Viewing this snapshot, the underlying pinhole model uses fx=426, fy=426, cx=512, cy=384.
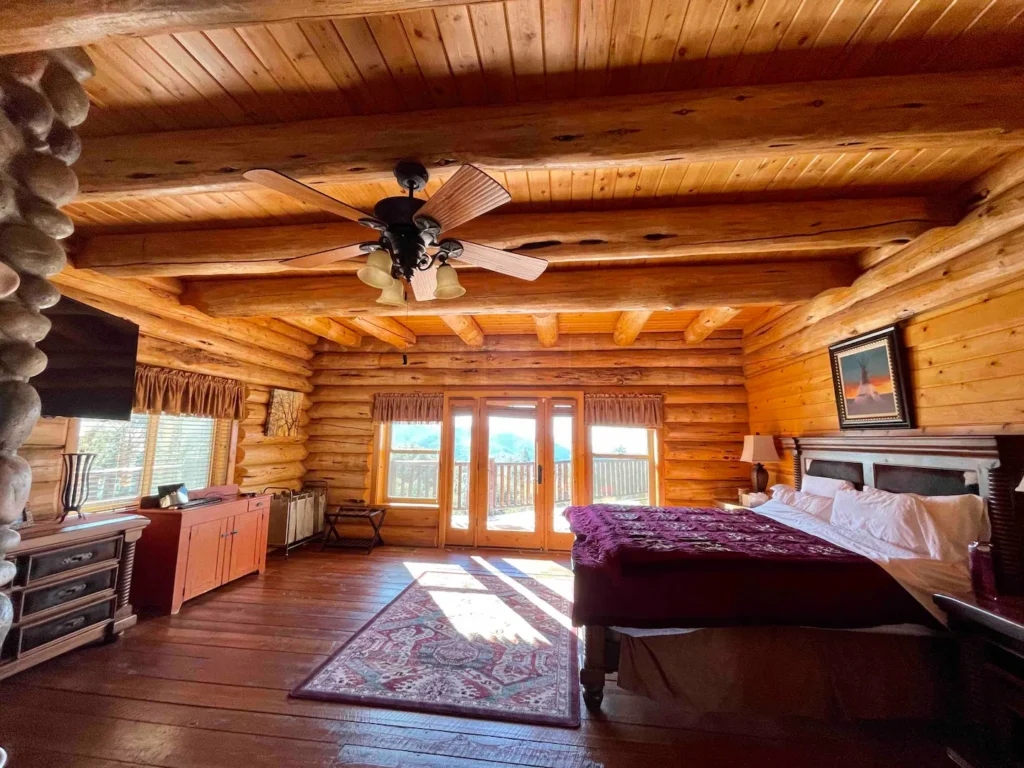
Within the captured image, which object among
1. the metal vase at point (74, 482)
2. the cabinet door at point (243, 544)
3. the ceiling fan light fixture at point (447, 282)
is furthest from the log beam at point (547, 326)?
the metal vase at point (74, 482)

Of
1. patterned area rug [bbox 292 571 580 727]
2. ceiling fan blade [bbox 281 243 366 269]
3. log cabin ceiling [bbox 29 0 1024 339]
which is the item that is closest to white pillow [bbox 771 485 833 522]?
log cabin ceiling [bbox 29 0 1024 339]

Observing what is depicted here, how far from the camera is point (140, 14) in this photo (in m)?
1.15

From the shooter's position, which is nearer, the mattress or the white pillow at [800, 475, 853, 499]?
the mattress

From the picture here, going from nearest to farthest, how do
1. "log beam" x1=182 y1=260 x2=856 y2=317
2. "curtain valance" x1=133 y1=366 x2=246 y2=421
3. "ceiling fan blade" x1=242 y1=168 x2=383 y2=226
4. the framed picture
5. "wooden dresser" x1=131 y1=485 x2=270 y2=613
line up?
"ceiling fan blade" x1=242 y1=168 x2=383 y2=226
the framed picture
"log beam" x1=182 y1=260 x2=856 y2=317
"wooden dresser" x1=131 y1=485 x2=270 y2=613
"curtain valance" x1=133 y1=366 x2=246 y2=421

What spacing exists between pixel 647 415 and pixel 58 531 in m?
5.34


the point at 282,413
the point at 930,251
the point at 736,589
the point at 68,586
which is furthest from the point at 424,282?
the point at 282,413

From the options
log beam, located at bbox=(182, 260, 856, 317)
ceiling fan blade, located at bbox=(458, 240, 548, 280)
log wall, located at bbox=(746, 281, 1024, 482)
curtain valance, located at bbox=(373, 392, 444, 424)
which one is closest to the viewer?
ceiling fan blade, located at bbox=(458, 240, 548, 280)

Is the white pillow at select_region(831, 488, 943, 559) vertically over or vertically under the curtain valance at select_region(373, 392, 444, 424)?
under

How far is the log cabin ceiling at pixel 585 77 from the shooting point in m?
1.44

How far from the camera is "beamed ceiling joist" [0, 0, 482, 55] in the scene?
3.71 feet

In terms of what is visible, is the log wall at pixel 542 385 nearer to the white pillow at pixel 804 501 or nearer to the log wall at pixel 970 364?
the white pillow at pixel 804 501

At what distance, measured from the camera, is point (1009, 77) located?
5.36 ft

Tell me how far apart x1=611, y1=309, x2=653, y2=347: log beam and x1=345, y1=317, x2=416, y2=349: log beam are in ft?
8.53

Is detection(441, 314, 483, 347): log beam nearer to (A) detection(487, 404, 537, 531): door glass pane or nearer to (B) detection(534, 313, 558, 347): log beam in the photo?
(B) detection(534, 313, 558, 347): log beam
